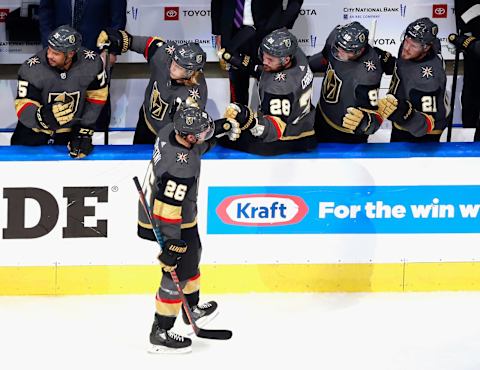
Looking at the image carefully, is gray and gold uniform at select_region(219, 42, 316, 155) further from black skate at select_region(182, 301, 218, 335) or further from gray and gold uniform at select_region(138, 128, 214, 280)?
black skate at select_region(182, 301, 218, 335)

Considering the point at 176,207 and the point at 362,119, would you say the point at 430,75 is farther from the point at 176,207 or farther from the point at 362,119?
the point at 176,207

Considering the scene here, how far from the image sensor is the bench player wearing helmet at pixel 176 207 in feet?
24.2

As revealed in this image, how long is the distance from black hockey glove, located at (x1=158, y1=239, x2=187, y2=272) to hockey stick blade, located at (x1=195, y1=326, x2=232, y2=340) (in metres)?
0.61

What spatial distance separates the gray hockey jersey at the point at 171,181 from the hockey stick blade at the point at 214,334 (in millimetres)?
705

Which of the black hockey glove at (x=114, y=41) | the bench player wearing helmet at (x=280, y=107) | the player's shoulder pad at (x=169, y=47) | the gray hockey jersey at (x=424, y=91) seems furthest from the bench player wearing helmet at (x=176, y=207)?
the gray hockey jersey at (x=424, y=91)

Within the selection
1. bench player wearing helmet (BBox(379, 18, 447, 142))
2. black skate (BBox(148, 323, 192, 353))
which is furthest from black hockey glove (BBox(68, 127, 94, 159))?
bench player wearing helmet (BBox(379, 18, 447, 142))

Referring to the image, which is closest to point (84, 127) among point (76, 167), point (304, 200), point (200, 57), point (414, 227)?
point (76, 167)

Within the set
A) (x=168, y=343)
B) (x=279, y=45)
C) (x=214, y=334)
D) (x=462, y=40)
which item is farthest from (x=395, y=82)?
(x=168, y=343)

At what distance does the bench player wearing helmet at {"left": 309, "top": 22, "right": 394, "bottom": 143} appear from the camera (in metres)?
8.44

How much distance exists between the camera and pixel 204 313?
8.13 metres

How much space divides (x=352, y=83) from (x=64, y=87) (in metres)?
1.78

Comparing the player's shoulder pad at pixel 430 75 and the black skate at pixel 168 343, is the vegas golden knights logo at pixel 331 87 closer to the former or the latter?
the player's shoulder pad at pixel 430 75

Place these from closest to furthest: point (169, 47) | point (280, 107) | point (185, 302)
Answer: point (185, 302) < point (280, 107) < point (169, 47)

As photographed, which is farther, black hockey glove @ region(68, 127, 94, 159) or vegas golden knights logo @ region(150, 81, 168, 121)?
vegas golden knights logo @ region(150, 81, 168, 121)
